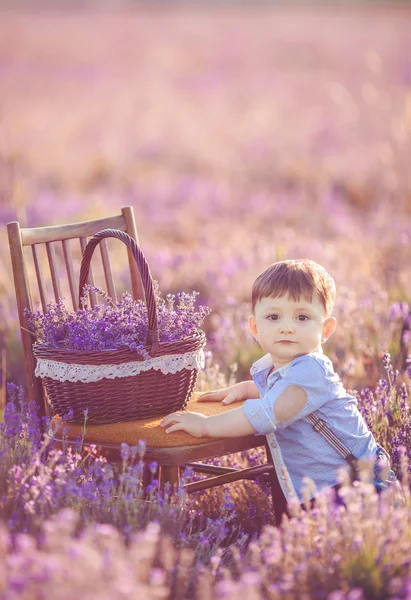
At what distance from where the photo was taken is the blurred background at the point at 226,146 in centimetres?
582

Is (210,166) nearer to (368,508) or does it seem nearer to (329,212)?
(329,212)

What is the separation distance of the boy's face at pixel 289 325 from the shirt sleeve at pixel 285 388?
80mm

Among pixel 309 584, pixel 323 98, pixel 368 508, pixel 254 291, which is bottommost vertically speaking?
pixel 309 584

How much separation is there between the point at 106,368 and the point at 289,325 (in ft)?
2.19

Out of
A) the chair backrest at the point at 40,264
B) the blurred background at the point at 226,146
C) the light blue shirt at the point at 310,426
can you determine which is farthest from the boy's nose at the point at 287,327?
the blurred background at the point at 226,146

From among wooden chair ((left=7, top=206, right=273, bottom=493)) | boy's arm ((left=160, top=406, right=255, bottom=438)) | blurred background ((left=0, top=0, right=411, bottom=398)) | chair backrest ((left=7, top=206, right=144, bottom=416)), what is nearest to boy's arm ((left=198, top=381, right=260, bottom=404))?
wooden chair ((left=7, top=206, right=273, bottom=493))

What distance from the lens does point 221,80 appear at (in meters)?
24.7

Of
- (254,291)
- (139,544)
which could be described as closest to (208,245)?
(254,291)

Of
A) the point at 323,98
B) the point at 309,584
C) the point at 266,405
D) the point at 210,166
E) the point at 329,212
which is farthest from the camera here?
the point at 323,98

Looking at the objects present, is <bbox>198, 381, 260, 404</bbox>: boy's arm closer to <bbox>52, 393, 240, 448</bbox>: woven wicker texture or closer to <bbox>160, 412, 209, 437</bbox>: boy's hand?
<bbox>52, 393, 240, 448</bbox>: woven wicker texture

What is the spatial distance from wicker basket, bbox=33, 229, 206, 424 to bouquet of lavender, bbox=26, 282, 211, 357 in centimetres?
5

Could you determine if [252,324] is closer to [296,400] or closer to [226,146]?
[296,400]

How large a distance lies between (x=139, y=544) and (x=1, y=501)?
0.78 m

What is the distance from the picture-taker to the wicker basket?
2.78 meters
